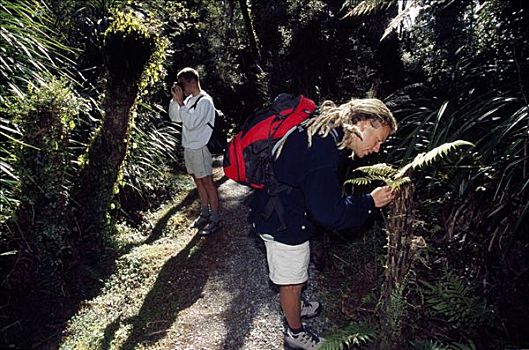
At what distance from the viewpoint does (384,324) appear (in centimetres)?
285

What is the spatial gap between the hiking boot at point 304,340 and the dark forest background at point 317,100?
44 cm

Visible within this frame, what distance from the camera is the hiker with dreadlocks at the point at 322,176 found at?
8.15 ft

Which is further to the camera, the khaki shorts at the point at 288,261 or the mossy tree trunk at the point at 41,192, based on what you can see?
the mossy tree trunk at the point at 41,192

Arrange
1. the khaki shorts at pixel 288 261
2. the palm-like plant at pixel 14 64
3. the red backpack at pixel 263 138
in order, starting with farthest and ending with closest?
the palm-like plant at pixel 14 64
the khaki shorts at pixel 288 261
the red backpack at pixel 263 138

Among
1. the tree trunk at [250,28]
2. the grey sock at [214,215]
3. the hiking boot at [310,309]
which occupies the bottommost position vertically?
the hiking boot at [310,309]

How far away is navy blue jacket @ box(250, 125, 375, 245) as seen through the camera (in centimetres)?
248

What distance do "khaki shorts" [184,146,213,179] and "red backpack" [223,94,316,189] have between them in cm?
224

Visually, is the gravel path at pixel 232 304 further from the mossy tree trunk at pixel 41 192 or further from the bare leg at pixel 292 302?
the mossy tree trunk at pixel 41 192

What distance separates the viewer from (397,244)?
2.63 m

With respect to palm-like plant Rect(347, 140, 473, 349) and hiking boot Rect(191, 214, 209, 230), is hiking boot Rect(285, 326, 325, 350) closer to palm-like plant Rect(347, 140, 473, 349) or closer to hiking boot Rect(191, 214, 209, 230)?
palm-like plant Rect(347, 140, 473, 349)

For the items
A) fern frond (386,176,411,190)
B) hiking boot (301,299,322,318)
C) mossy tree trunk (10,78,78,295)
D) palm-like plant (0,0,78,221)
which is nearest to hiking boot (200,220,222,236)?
mossy tree trunk (10,78,78,295)

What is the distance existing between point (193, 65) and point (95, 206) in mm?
7020

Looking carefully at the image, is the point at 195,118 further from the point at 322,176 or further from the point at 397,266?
the point at 397,266

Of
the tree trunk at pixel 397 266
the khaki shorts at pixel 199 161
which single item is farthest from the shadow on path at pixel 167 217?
the tree trunk at pixel 397 266
